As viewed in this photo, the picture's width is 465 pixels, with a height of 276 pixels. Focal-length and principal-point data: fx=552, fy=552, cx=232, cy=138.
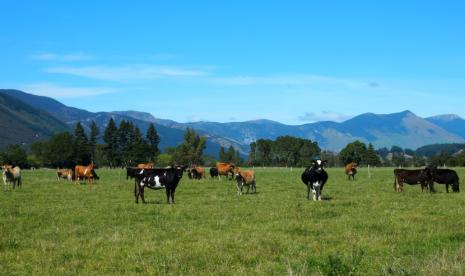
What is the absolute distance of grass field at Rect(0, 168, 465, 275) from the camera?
11.3 meters

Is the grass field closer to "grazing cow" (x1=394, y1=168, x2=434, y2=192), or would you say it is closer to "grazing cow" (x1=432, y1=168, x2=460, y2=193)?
"grazing cow" (x1=394, y1=168, x2=434, y2=192)

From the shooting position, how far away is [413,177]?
33844 millimetres

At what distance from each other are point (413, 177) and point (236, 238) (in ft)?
72.4

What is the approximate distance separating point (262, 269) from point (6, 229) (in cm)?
974

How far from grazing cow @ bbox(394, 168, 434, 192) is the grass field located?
891 centimetres

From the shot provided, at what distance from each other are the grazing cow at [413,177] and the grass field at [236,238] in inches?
351


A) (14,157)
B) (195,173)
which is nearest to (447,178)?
(195,173)

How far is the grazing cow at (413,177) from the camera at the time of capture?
32969 mm

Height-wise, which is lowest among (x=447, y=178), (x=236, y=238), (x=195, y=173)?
(x=236, y=238)

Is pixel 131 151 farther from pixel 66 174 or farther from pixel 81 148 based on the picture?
pixel 66 174

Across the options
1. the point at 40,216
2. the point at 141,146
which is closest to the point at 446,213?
the point at 40,216

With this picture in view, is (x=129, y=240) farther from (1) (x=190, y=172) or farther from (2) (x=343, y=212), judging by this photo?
(1) (x=190, y=172)

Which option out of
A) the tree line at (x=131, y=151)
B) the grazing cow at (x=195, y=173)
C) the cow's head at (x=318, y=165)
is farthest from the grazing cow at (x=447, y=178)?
the tree line at (x=131, y=151)

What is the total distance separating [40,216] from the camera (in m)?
20.3
